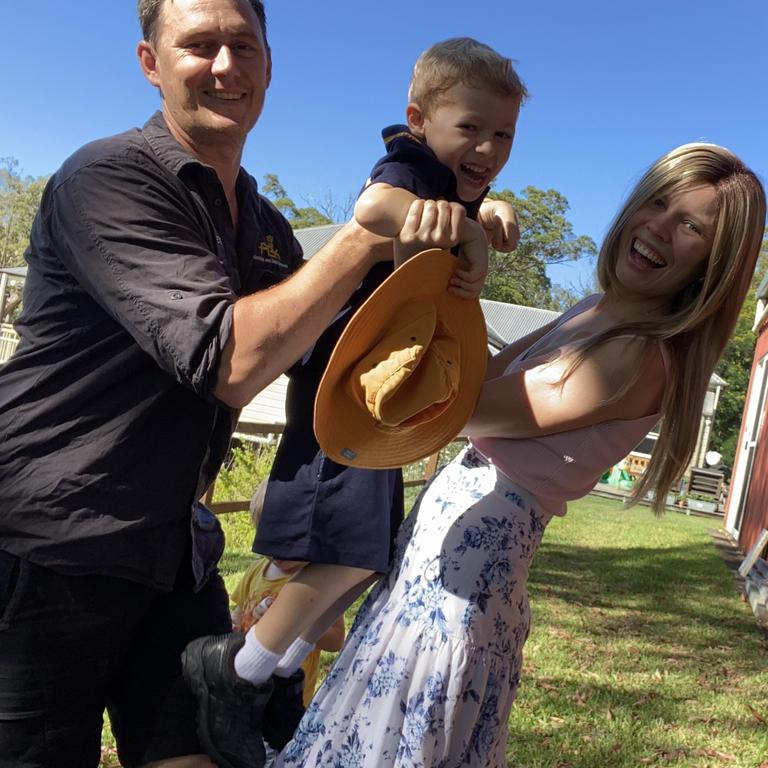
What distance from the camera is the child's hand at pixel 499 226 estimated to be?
2.59 m

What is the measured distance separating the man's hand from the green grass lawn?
2275mm

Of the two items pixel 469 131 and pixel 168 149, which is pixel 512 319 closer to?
pixel 469 131

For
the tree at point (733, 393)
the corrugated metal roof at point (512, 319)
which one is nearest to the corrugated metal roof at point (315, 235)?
the corrugated metal roof at point (512, 319)

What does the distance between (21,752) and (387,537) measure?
41.5 inches

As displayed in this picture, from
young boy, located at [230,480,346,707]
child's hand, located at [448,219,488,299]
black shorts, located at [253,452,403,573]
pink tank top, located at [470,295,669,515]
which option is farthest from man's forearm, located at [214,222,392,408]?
young boy, located at [230,480,346,707]

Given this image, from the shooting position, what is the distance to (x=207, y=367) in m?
1.71

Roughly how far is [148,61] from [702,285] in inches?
61.3

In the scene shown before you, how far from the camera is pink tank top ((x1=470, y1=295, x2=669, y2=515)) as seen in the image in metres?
2.19

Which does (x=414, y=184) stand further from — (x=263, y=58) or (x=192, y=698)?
(x=192, y=698)

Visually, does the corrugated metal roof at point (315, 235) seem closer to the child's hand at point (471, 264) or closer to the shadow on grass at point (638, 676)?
the shadow on grass at point (638, 676)

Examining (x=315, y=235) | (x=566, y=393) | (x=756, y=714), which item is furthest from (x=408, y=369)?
(x=315, y=235)

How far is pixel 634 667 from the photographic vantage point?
6430mm

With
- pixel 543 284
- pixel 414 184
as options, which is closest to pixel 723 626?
pixel 414 184

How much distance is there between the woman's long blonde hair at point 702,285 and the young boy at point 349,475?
47 cm
